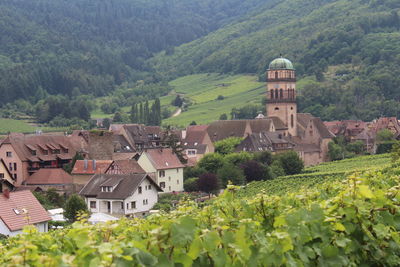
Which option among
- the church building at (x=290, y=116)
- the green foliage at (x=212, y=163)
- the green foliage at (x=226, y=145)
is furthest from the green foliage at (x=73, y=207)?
the church building at (x=290, y=116)

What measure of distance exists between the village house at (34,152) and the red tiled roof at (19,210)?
32109 millimetres

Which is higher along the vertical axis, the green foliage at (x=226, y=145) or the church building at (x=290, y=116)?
the church building at (x=290, y=116)

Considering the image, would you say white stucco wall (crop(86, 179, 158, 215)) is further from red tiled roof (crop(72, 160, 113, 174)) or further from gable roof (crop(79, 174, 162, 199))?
red tiled roof (crop(72, 160, 113, 174))

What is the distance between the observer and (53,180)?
224ft

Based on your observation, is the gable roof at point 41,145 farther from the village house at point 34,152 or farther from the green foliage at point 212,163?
the green foliage at point 212,163

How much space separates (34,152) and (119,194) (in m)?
26.9

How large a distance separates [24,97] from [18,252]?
188594 mm

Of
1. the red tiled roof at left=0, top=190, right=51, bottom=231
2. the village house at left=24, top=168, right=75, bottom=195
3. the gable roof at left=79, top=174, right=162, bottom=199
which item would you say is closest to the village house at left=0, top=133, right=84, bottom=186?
the village house at left=24, top=168, right=75, bottom=195

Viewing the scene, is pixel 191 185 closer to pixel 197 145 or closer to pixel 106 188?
pixel 106 188

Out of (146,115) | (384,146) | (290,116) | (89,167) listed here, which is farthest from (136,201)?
(146,115)

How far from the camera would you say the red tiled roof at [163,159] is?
6931 cm

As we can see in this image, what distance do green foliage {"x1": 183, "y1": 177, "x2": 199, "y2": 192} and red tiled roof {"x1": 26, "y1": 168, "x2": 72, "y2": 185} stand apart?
1198cm

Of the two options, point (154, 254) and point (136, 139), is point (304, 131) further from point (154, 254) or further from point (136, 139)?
point (154, 254)

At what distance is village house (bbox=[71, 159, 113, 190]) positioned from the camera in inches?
2584
